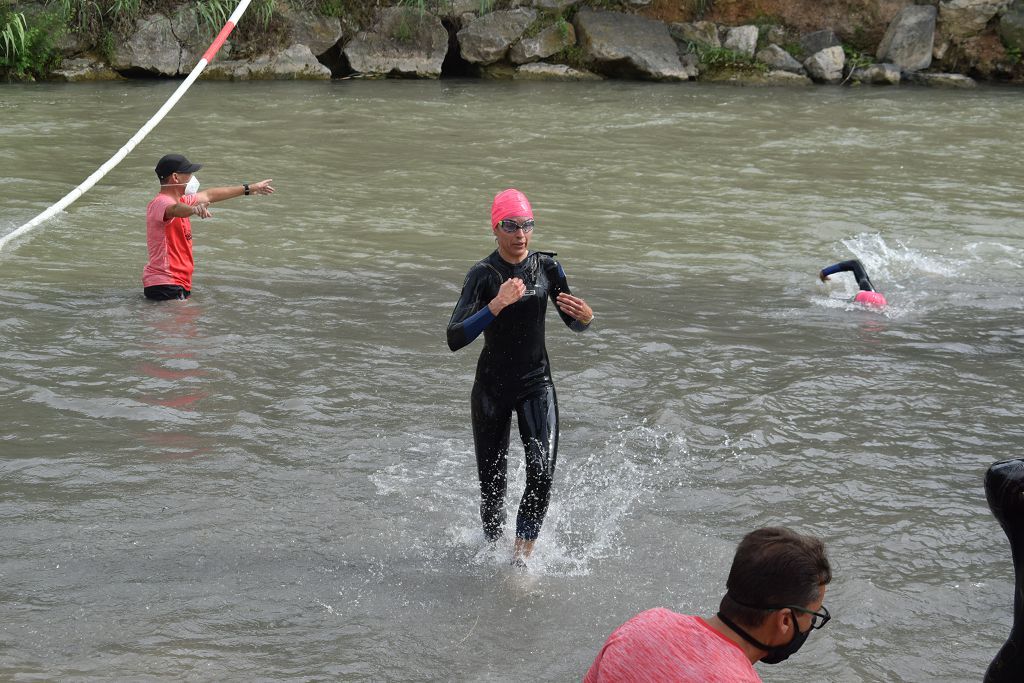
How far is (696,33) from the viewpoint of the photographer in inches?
880

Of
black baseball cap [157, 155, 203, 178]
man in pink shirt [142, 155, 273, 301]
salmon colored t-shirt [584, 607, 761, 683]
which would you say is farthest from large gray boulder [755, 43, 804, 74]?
salmon colored t-shirt [584, 607, 761, 683]

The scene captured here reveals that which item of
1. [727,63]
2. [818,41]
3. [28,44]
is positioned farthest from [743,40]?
[28,44]

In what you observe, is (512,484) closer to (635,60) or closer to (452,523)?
(452,523)

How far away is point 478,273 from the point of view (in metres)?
5.40

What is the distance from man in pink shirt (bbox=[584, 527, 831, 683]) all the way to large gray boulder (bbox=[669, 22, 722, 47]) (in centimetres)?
2057

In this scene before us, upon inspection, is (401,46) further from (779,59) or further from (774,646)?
(774,646)

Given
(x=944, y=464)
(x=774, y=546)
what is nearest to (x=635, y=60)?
(x=944, y=464)

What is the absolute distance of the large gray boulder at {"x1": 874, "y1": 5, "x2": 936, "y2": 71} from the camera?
21781 millimetres

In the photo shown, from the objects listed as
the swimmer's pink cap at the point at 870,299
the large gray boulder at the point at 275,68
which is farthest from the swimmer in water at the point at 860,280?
the large gray boulder at the point at 275,68

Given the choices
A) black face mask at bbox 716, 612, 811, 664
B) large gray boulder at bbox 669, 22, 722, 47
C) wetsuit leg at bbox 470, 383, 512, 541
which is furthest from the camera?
large gray boulder at bbox 669, 22, 722, 47

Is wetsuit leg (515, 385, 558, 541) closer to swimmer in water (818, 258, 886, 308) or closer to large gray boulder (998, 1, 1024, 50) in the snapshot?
swimmer in water (818, 258, 886, 308)

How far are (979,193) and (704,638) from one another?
1223 centimetres

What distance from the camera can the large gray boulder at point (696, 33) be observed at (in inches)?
874

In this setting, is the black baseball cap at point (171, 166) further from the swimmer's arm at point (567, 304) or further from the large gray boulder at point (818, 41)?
the large gray boulder at point (818, 41)
